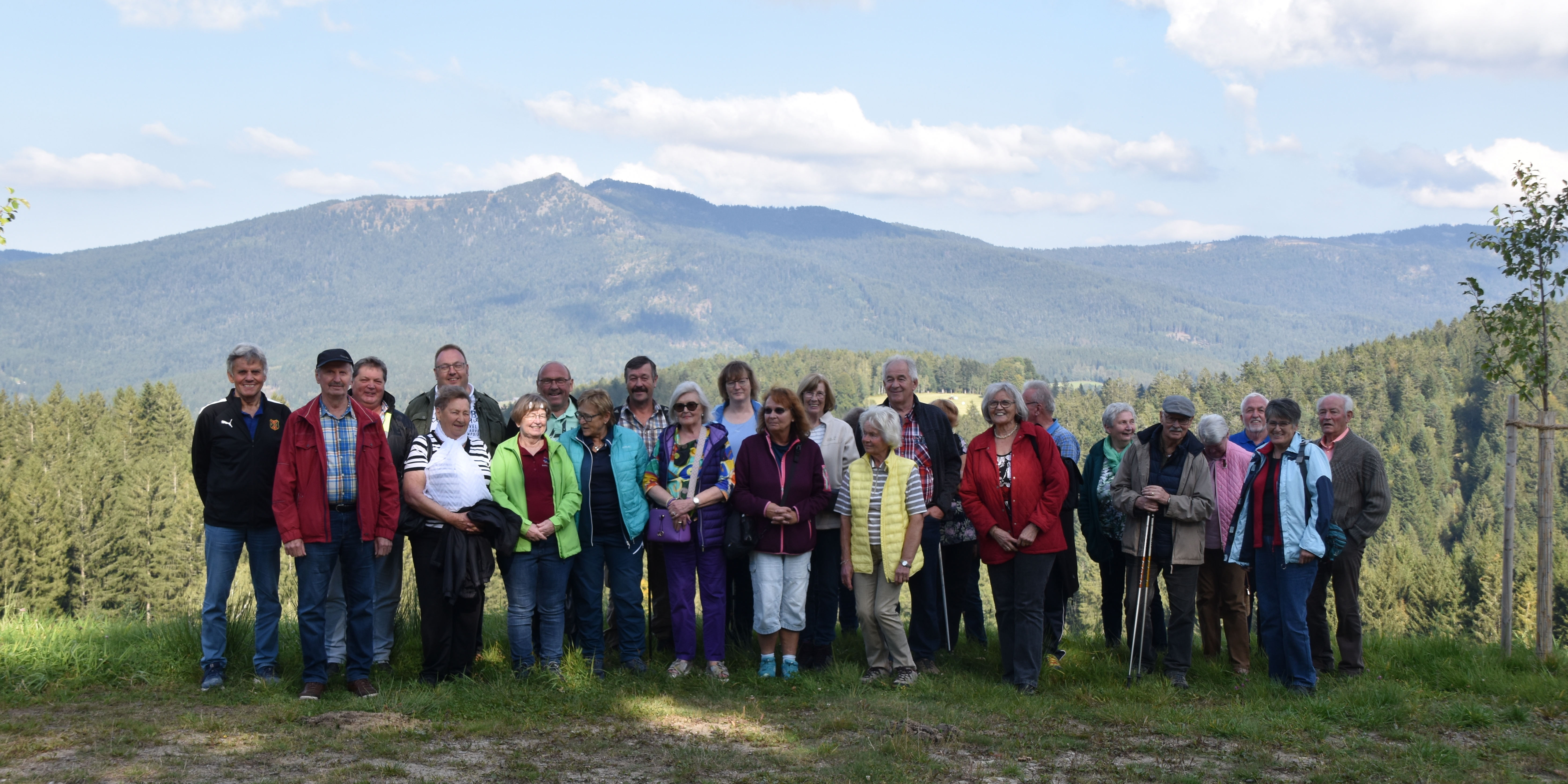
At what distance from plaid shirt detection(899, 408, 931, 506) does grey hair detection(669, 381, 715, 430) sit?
128 centimetres

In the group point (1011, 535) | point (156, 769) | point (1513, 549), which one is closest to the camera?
point (156, 769)

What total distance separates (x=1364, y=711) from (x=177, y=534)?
4592 cm

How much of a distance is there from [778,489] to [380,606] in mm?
2951

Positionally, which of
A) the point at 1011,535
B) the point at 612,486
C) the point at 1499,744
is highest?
the point at 612,486

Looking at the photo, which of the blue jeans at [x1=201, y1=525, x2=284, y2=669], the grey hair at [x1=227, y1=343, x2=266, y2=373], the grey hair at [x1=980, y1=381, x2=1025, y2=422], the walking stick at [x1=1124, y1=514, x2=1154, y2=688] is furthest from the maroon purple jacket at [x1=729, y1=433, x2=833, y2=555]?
the grey hair at [x1=227, y1=343, x2=266, y2=373]

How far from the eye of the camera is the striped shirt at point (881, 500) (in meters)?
7.07

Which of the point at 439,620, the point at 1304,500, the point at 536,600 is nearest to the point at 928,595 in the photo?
the point at 1304,500

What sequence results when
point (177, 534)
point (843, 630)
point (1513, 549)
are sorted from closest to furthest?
point (1513, 549) < point (843, 630) < point (177, 534)

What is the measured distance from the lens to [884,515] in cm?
704

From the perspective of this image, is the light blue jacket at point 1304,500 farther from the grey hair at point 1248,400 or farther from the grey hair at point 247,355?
the grey hair at point 247,355

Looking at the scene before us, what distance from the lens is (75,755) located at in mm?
5344

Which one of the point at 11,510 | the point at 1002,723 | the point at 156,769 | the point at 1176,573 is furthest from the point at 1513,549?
the point at 11,510

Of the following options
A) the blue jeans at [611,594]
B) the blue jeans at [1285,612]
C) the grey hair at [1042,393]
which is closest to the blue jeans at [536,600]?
the blue jeans at [611,594]

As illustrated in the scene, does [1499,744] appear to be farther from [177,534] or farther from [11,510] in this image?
[177,534]
